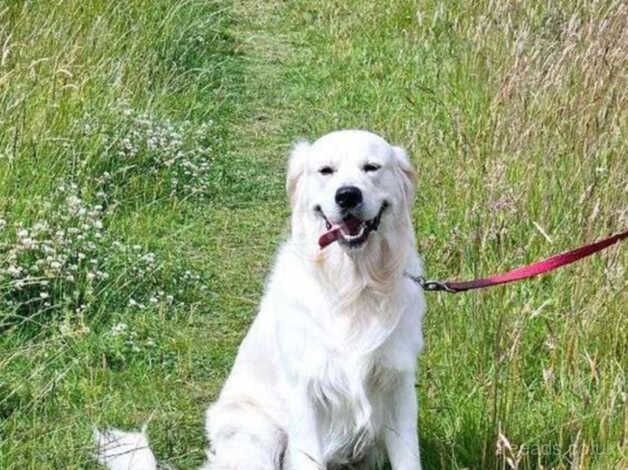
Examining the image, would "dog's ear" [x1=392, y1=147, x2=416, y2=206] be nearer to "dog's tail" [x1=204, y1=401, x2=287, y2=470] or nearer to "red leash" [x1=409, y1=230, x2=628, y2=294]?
"red leash" [x1=409, y1=230, x2=628, y2=294]

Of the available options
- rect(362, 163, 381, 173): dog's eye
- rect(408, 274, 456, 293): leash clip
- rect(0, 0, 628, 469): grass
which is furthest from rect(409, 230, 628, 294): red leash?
rect(362, 163, 381, 173): dog's eye

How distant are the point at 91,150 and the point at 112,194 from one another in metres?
0.23

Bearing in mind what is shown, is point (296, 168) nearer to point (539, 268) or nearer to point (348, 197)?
point (348, 197)

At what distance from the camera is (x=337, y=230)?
382 centimetres

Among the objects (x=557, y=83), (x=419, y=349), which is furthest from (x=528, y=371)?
(x=557, y=83)

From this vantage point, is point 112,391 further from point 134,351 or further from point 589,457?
point 589,457

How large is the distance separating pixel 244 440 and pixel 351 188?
0.86 metres

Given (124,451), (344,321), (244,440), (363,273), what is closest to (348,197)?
(363,273)

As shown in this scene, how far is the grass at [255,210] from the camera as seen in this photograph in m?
4.07

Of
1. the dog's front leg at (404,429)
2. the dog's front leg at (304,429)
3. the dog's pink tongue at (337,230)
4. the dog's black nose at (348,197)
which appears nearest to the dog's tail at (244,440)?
the dog's front leg at (304,429)

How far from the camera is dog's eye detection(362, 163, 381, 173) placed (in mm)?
3816

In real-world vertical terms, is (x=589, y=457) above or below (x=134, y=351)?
above

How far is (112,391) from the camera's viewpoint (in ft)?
14.9

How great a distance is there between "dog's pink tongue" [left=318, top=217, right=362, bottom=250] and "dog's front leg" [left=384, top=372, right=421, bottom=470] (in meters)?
0.43
